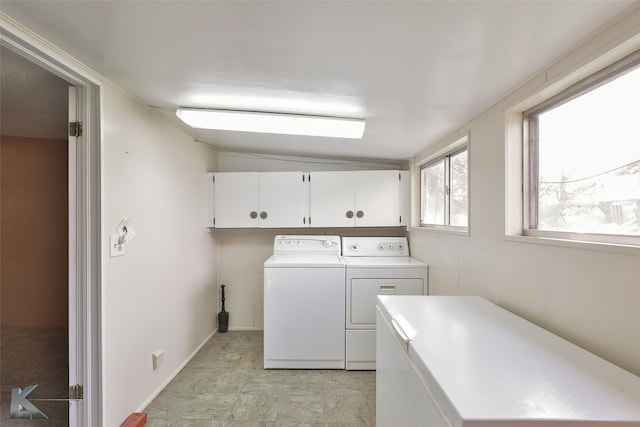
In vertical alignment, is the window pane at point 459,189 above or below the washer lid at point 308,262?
above

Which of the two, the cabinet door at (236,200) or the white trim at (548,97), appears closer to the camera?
the white trim at (548,97)

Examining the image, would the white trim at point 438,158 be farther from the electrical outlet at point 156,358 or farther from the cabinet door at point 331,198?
the electrical outlet at point 156,358

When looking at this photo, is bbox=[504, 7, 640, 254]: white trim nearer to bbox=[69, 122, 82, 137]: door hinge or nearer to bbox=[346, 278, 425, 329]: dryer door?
bbox=[346, 278, 425, 329]: dryer door

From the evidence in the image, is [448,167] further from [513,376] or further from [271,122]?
[513,376]

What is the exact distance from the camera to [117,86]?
1.56m

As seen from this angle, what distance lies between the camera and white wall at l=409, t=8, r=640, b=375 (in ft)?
2.79

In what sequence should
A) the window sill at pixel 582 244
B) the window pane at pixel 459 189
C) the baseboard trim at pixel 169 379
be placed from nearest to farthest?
the window sill at pixel 582 244
the baseboard trim at pixel 169 379
the window pane at pixel 459 189

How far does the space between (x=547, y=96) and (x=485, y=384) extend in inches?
48.9

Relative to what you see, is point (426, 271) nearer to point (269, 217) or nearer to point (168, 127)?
point (269, 217)

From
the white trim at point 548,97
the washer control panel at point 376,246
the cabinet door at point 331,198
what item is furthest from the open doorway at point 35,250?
the white trim at point 548,97

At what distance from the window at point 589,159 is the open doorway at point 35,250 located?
2619 mm

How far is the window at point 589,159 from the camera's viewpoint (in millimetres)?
918

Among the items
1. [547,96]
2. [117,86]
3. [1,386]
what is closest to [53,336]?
[1,386]

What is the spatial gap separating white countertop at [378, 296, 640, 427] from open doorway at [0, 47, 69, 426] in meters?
2.18
